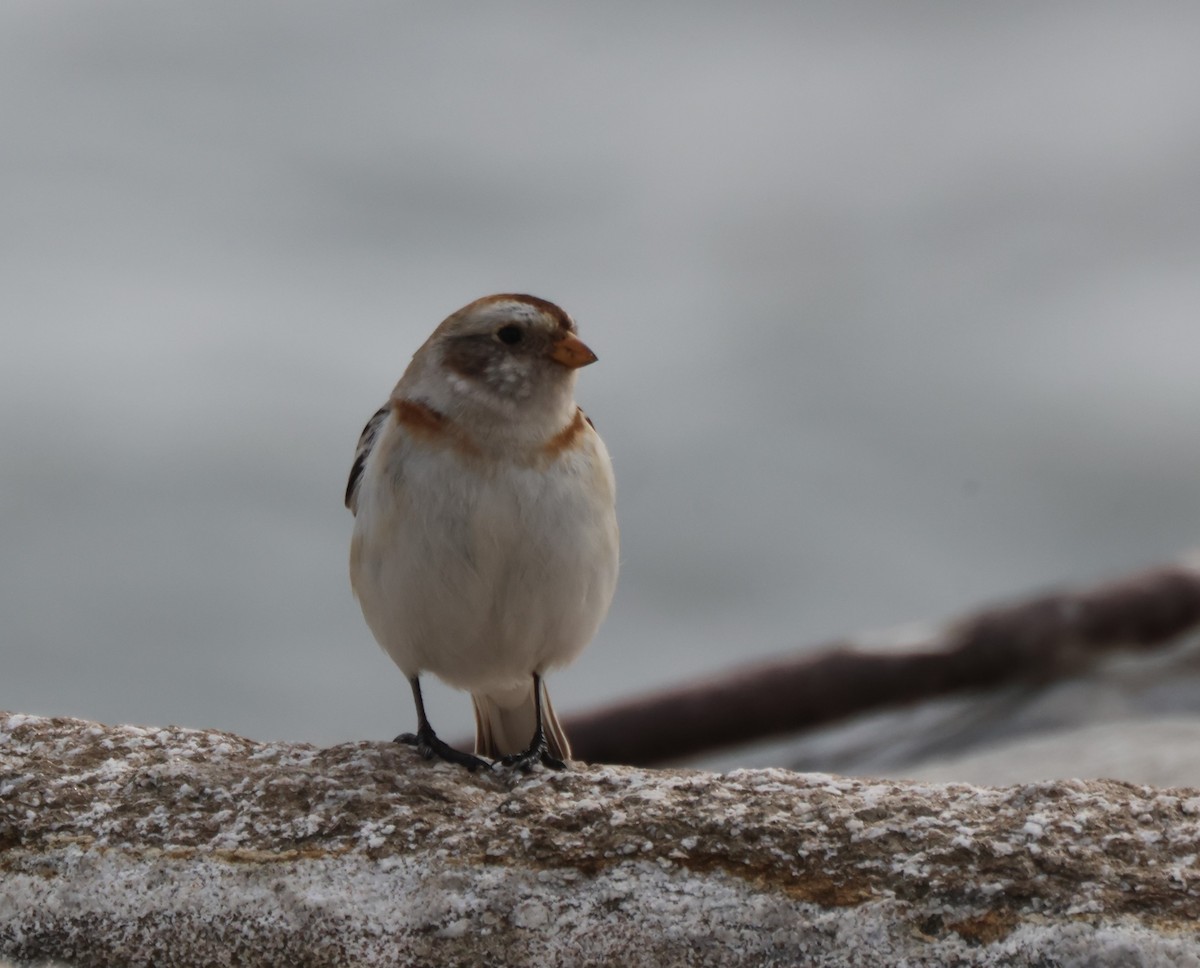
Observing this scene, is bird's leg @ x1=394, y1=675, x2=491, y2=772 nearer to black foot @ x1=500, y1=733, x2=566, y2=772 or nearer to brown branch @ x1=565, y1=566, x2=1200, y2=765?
black foot @ x1=500, y1=733, x2=566, y2=772

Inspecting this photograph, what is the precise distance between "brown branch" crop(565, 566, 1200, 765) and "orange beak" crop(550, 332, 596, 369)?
147 centimetres

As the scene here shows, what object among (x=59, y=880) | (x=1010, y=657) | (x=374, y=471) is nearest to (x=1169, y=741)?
(x=1010, y=657)

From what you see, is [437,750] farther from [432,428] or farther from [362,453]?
[362,453]

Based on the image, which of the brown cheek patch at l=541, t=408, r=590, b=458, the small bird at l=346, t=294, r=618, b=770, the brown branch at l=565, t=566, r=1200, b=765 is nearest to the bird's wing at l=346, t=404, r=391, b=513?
the small bird at l=346, t=294, r=618, b=770

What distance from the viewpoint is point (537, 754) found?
11.9ft

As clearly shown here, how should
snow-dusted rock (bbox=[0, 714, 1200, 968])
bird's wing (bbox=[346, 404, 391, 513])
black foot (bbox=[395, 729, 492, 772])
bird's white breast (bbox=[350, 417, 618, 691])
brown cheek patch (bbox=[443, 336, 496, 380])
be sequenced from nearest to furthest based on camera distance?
snow-dusted rock (bbox=[0, 714, 1200, 968]), black foot (bbox=[395, 729, 492, 772]), bird's white breast (bbox=[350, 417, 618, 691]), brown cheek patch (bbox=[443, 336, 496, 380]), bird's wing (bbox=[346, 404, 391, 513])

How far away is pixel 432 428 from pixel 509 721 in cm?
100

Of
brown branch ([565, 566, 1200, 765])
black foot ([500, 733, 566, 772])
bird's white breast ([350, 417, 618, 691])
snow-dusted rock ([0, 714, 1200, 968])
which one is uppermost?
bird's white breast ([350, 417, 618, 691])

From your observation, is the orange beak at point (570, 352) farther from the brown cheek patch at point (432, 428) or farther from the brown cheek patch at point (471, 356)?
the brown cheek patch at point (432, 428)

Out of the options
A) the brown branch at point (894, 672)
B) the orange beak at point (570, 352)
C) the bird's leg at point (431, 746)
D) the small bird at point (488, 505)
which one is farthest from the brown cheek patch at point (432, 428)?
the brown branch at point (894, 672)

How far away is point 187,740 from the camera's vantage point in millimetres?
3082

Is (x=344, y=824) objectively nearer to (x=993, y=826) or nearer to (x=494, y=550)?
(x=993, y=826)

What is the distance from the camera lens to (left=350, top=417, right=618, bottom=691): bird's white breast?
3988 millimetres

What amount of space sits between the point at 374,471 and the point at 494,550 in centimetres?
39
